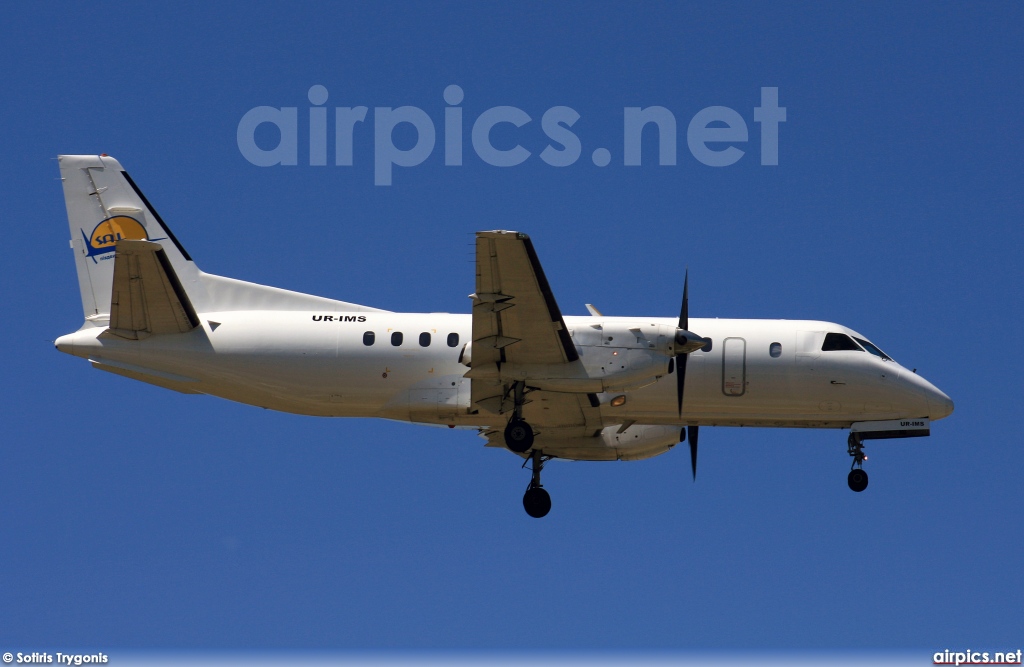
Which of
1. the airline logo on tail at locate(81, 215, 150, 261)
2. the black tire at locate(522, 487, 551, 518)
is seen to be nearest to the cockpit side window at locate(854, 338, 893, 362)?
the black tire at locate(522, 487, 551, 518)

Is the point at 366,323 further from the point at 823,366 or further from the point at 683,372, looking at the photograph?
the point at 823,366

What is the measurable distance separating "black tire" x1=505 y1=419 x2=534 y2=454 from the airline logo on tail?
959 centimetres

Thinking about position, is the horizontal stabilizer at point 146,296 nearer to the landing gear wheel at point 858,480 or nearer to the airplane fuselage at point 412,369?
the airplane fuselage at point 412,369

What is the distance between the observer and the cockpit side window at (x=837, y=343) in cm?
2661

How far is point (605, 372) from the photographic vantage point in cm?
2411

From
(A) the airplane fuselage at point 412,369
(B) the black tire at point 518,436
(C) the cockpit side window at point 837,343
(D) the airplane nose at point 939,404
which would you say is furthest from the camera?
(D) the airplane nose at point 939,404

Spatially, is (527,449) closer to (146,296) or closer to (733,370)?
(733,370)

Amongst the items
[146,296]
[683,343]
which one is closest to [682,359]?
[683,343]

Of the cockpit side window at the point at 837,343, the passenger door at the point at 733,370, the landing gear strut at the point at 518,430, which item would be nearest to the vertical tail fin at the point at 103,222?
the landing gear strut at the point at 518,430

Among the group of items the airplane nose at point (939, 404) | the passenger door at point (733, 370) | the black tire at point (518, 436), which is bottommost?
the black tire at point (518, 436)

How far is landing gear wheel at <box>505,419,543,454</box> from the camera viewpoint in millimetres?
24672

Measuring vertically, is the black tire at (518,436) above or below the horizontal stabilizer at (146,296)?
below

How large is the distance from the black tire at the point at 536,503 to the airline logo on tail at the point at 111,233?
33.6 ft

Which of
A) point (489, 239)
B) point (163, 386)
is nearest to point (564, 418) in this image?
point (489, 239)
